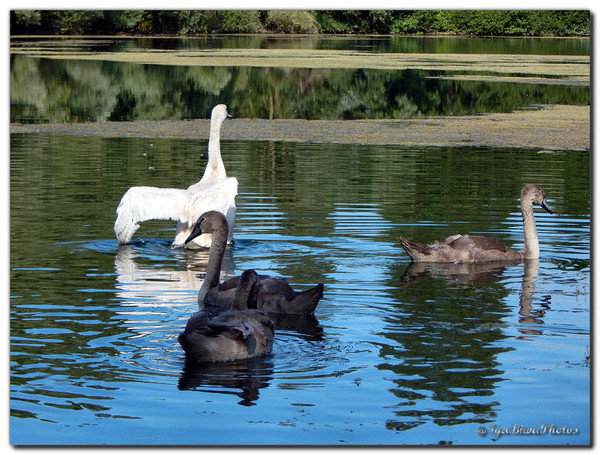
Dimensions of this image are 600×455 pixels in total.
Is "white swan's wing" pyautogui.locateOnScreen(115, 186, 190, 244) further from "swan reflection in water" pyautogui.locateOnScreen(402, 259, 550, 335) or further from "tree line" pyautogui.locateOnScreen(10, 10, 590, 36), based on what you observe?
"swan reflection in water" pyautogui.locateOnScreen(402, 259, 550, 335)

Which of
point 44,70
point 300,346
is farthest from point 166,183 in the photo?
point 44,70

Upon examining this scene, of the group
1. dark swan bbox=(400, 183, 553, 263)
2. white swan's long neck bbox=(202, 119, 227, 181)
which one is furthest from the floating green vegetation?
dark swan bbox=(400, 183, 553, 263)

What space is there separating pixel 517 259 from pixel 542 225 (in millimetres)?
2096

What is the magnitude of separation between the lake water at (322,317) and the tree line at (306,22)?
7.53 ft

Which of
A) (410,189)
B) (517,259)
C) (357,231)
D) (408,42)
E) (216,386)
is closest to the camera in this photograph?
(216,386)

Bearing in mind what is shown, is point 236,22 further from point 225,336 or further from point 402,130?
point 402,130

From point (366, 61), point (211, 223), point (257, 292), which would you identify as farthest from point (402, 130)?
point (257, 292)

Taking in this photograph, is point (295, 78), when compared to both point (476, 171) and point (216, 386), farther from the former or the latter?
point (216, 386)

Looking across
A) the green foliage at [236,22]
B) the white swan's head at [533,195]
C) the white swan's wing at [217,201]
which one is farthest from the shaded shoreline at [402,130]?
the white swan's wing at [217,201]

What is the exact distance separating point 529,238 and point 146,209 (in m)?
4.16

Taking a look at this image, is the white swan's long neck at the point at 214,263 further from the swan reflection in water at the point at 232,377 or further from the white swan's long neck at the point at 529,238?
the white swan's long neck at the point at 529,238

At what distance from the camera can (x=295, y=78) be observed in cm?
2805

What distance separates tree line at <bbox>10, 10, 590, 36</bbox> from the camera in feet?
36.7

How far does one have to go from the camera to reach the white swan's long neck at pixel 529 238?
1217 centimetres
